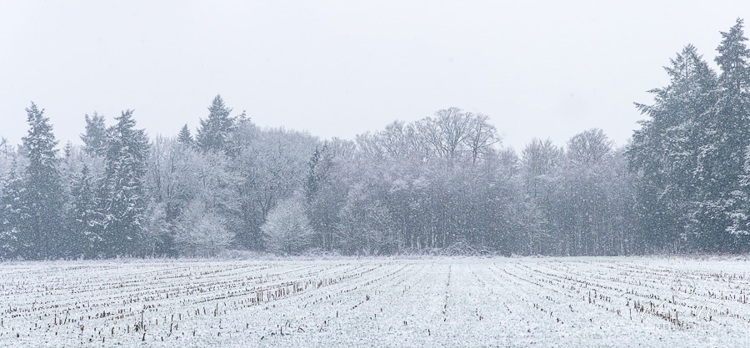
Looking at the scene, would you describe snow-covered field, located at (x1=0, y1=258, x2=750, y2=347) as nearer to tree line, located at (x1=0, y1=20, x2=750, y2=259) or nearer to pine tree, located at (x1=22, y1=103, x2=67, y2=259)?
tree line, located at (x1=0, y1=20, x2=750, y2=259)

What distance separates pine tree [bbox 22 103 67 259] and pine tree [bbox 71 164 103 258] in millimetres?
2226

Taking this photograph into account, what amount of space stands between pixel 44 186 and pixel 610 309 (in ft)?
241

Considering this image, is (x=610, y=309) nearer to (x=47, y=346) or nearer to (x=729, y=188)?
(x=47, y=346)

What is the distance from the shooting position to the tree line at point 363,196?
7344 centimetres

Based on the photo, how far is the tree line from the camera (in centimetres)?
7344

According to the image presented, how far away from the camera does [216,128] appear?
9694 centimetres

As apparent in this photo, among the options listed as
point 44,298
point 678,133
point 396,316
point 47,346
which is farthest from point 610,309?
point 678,133

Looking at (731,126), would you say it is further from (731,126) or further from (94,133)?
(94,133)

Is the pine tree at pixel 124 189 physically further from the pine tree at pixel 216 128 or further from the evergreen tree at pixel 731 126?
the evergreen tree at pixel 731 126

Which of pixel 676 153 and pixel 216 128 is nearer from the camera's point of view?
pixel 676 153

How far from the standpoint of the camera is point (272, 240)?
76438mm

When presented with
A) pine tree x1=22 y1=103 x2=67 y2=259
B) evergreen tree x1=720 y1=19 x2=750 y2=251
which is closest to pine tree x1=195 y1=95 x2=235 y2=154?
pine tree x1=22 y1=103 x2=67 y2=259

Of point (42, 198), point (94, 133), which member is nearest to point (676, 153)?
point (42, 198)

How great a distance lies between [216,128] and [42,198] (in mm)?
28701
